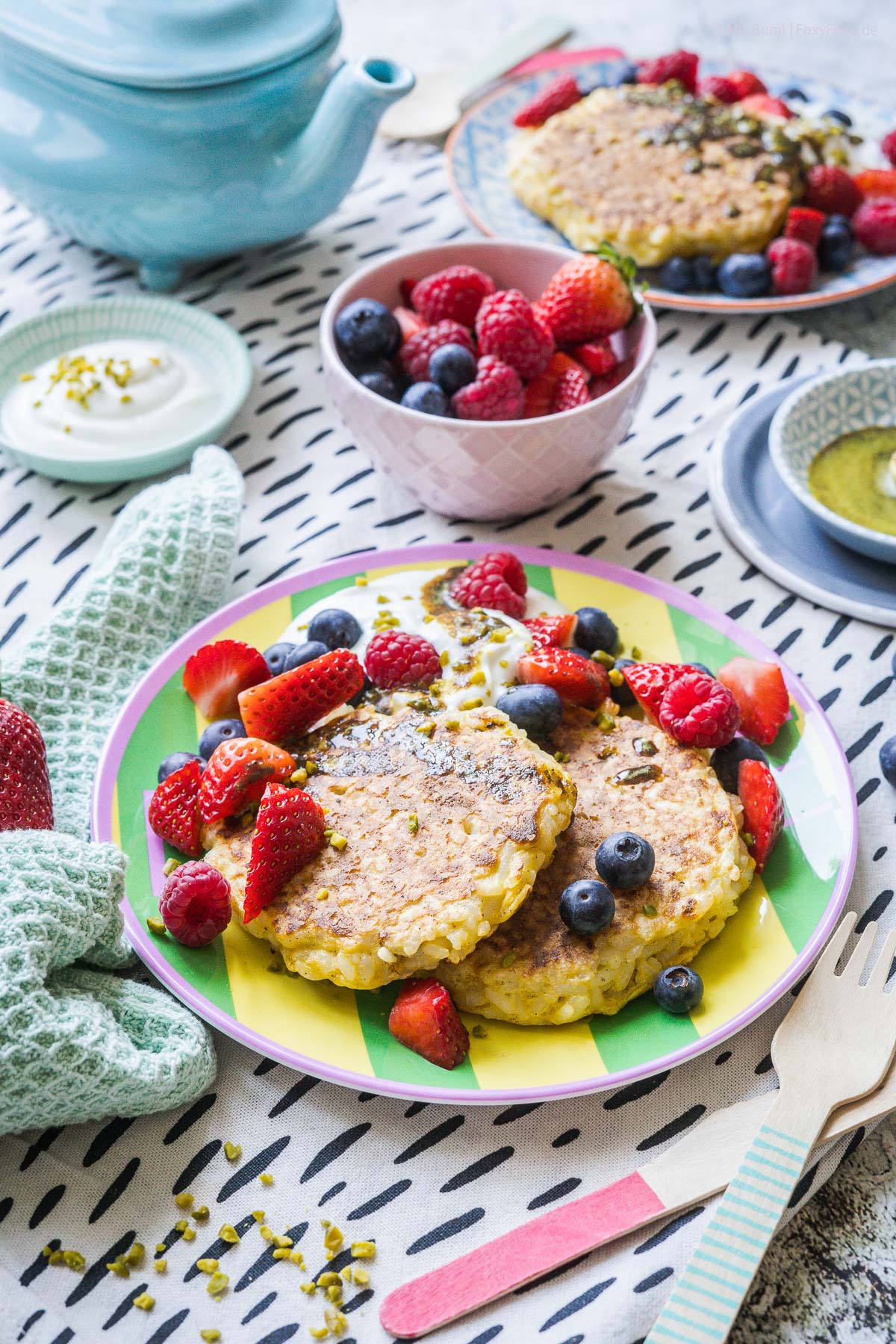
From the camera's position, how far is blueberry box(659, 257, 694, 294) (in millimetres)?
2326

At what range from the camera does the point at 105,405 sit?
78.7 inches

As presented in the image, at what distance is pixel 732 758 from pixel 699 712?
9 cm

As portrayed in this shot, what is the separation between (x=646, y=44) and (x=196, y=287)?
5.51 feet

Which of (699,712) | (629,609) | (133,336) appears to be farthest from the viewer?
(133,336)

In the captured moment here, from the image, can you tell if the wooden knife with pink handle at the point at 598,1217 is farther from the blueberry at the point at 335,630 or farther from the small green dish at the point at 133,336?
the small green dish at the point at 133,336

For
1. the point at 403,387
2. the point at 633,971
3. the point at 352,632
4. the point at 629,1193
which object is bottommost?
the point at 629,1193

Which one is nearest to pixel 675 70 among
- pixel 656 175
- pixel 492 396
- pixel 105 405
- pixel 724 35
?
pixel 656 175

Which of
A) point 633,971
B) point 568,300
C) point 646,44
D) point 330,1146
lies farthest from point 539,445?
point 646,44

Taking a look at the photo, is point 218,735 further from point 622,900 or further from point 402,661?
point 622,900

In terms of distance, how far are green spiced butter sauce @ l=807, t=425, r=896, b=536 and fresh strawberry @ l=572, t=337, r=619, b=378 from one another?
392 millimetres

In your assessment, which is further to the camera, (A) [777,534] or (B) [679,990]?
(A) [777,534]

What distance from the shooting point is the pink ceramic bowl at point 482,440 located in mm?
1763

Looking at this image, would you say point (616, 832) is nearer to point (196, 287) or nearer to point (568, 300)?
point (568, 300)

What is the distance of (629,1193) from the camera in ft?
3.94
